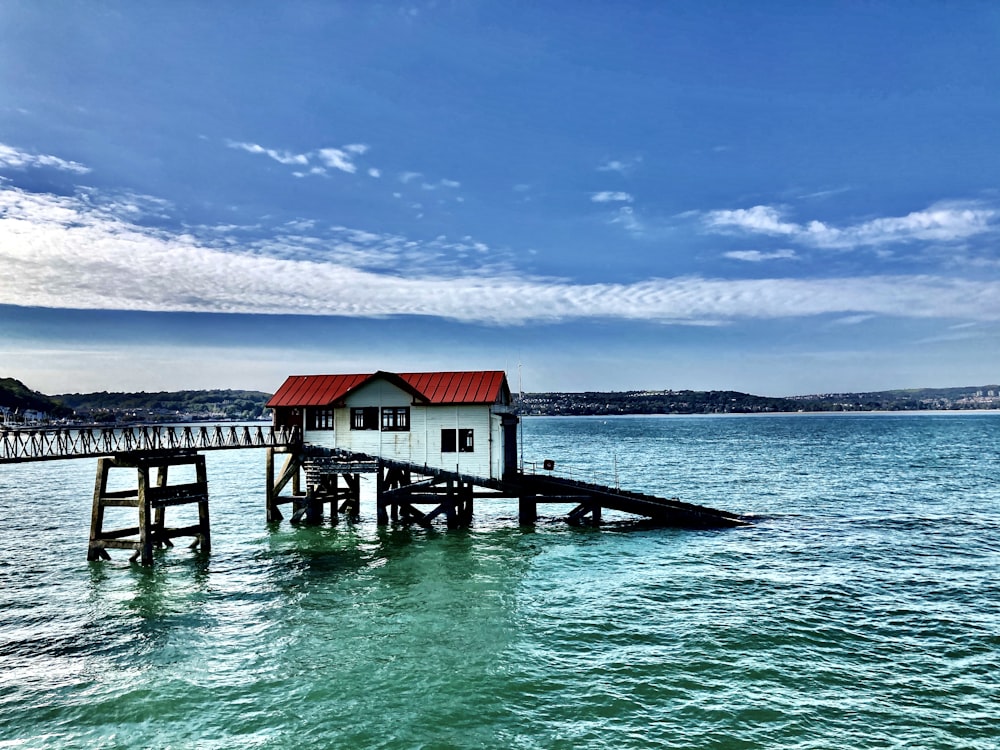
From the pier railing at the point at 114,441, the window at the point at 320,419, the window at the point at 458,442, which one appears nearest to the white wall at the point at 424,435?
the window at the point at 458,442

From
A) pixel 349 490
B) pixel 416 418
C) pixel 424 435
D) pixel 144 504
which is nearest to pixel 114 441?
pixel 144 504

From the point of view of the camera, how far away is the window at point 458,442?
37281mm

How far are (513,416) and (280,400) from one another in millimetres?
14588

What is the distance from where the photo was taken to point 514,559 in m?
29.6

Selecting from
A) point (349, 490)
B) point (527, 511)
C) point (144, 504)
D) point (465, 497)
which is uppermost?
point (144, 504)

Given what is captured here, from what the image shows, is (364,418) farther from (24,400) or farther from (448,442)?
(24,400)

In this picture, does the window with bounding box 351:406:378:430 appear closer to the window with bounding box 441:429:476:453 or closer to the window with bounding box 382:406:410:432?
the window with bounding box 382:406:410:432

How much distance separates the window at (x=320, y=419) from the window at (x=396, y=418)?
3712 mm

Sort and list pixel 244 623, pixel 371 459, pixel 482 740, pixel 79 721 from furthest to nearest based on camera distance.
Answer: pixel 371 459
pixel 244 623
pixel 79 721
pixel 482 740

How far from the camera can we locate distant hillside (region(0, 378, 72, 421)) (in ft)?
465

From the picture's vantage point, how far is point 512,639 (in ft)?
63.8

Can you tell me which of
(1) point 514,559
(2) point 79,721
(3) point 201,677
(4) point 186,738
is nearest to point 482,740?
(4) point 186,738

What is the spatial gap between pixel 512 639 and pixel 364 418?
21.7 m

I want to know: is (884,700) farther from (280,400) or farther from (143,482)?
(280,400)
